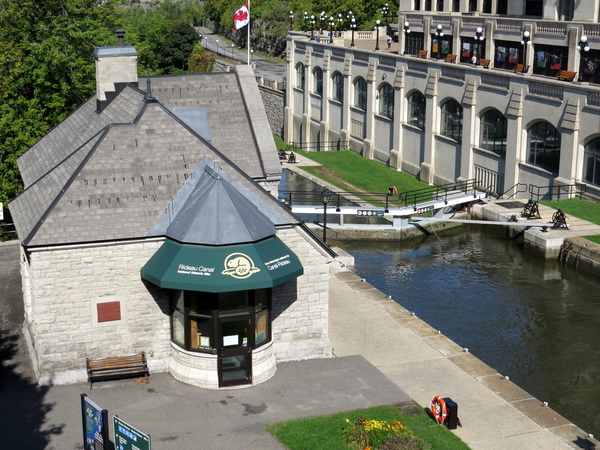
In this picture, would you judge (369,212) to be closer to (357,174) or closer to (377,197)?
(377,197)

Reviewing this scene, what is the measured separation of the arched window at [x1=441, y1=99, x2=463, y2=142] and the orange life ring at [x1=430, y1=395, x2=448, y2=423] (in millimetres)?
39054

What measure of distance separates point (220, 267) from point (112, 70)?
11669mm

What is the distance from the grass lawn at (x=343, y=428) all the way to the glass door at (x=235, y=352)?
227 centimetres

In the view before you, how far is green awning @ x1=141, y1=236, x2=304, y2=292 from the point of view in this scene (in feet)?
71.7

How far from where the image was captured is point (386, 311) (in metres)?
29.8

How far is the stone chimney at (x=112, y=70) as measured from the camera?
101 feet

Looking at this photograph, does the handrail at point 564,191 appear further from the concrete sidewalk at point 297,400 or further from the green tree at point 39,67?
the green tree at point 39,67

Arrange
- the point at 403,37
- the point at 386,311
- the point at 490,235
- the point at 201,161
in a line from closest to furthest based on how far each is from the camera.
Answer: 1. the point at 201,161
2. the point at 386,311
3. the point at 490,235
4. the point at 403,37

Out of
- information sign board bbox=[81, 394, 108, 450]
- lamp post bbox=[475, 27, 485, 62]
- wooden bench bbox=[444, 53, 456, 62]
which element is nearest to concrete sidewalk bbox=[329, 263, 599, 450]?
information sign board bbox=[81, 394, 108, 450]

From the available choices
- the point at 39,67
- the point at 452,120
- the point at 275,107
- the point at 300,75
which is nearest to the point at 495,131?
the point at 452,120

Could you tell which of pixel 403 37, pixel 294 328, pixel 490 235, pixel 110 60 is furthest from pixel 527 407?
pixel 403 37

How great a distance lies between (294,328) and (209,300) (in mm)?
3071

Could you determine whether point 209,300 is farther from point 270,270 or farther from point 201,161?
point 201,161

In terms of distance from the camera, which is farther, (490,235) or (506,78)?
(506,78)
